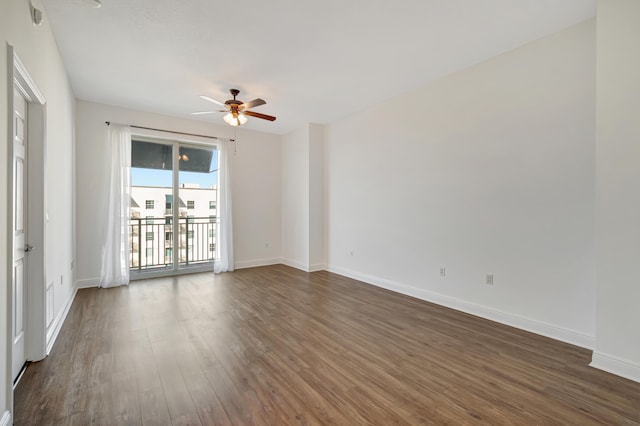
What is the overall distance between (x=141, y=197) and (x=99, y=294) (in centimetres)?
175

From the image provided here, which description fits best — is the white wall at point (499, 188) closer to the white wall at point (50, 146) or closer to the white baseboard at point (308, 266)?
the white baseboard at point (308, 266)

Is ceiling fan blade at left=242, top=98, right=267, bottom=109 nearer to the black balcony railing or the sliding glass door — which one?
the sliding glass door

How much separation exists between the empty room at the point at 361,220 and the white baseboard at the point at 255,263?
96cm

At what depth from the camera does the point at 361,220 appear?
200 inches

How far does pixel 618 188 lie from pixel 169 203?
601 cm

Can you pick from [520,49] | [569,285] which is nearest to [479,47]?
[520,49]

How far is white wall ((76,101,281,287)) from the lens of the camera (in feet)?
15.1

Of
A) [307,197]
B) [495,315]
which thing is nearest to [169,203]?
[307,197]

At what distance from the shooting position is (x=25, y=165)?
2371mm

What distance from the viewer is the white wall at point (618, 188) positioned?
2.18 metres

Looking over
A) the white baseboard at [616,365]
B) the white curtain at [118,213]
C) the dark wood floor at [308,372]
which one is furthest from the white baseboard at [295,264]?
the white baseboard at [616,365]

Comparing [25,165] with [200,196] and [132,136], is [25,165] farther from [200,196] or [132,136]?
[200,196]

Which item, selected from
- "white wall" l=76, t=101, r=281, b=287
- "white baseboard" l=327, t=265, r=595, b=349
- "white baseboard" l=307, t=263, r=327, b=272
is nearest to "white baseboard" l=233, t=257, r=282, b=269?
"white wall" l=76, t=101, r=281, b=287

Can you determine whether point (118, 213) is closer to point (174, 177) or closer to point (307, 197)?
point (174, 177)
